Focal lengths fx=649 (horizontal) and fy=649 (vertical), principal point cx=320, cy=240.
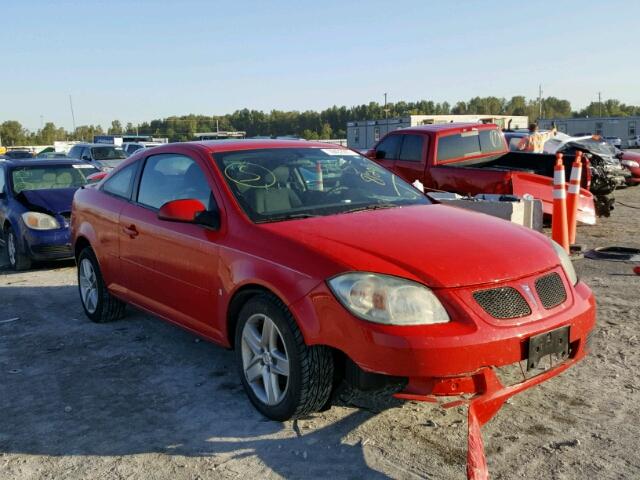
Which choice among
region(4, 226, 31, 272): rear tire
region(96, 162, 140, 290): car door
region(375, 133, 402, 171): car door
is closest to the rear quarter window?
region(96, 162, 140, 290): car door

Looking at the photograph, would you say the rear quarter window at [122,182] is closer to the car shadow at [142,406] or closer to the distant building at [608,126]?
the car shadow at [142,406]

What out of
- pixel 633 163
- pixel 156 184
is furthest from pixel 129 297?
pixel 633 163

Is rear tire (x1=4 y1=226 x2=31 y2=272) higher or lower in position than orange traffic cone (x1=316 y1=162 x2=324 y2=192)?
lower

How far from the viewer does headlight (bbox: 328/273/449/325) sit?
124 inches

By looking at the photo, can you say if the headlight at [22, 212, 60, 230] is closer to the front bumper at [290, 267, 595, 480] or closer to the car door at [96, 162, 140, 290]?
the car door at [96, 162, 140, 290]

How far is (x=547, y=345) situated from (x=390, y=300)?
0.85 m

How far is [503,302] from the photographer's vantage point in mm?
3246

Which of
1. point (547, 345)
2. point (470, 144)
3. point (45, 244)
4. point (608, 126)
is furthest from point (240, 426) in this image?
point (608, 126)

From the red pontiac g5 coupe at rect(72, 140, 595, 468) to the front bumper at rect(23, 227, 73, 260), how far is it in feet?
13.8

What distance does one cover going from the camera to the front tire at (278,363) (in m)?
3.39

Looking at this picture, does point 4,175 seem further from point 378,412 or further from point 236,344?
point 378,412

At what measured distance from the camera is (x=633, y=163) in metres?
16.6

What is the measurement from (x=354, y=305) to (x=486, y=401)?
797 millimetres

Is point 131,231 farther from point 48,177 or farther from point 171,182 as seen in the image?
→ point 48,177
